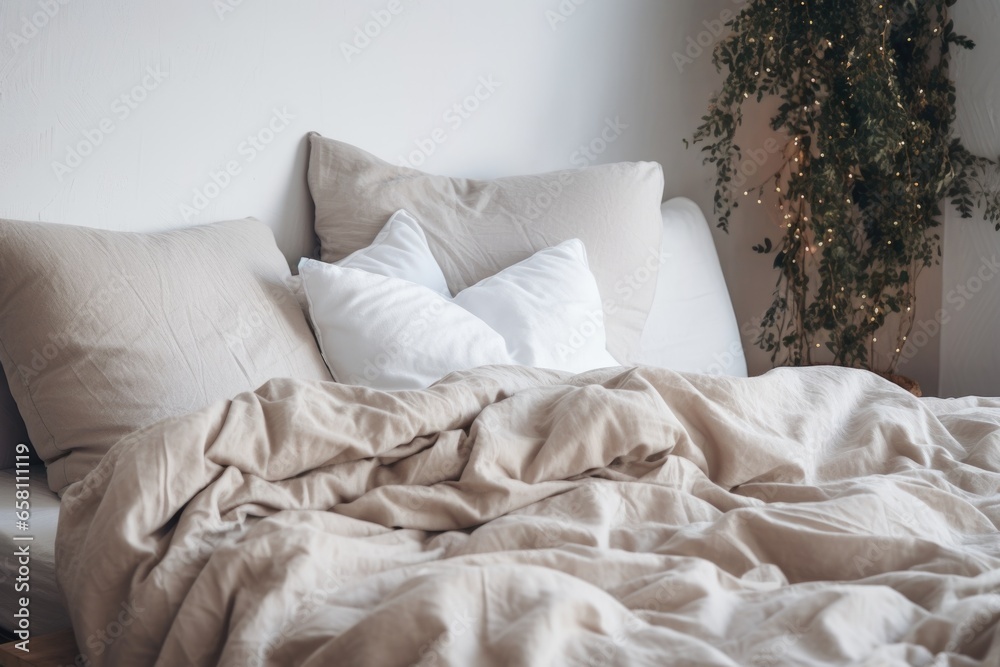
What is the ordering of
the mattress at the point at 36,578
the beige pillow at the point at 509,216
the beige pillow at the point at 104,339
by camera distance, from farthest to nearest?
the beige pillow at the point at 509,216 < the beige pillow at the point at 104,339 < the mattress at the point at 36,578

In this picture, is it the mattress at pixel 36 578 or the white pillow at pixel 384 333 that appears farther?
the white pillow at pixel 384 333

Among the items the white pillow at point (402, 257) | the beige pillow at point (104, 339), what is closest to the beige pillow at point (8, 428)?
the beige pillow at point (104, 339)

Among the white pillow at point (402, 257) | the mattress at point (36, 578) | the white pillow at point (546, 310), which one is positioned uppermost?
the white pillow at point (402, 257)

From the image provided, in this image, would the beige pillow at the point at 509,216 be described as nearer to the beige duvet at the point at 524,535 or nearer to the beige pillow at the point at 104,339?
the beige pillow at the point at 104,339

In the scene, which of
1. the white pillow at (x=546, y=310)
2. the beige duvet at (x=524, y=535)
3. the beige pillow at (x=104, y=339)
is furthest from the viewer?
the white pillow at (x=546, y=310)

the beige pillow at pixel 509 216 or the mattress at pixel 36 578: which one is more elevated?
the beige pillow at pixel 509 216

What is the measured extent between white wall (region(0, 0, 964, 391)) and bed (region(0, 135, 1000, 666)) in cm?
18

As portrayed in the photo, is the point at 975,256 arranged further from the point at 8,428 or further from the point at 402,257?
the point at 8,428

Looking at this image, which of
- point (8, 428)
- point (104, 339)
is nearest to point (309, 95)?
point (104, 339)

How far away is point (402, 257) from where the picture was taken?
6.43 ft

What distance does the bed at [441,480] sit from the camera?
884 mm

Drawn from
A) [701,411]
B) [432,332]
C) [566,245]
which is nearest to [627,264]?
[566,245]

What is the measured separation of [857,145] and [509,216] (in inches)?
42.5

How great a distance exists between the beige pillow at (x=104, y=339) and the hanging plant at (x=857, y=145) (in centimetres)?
173
